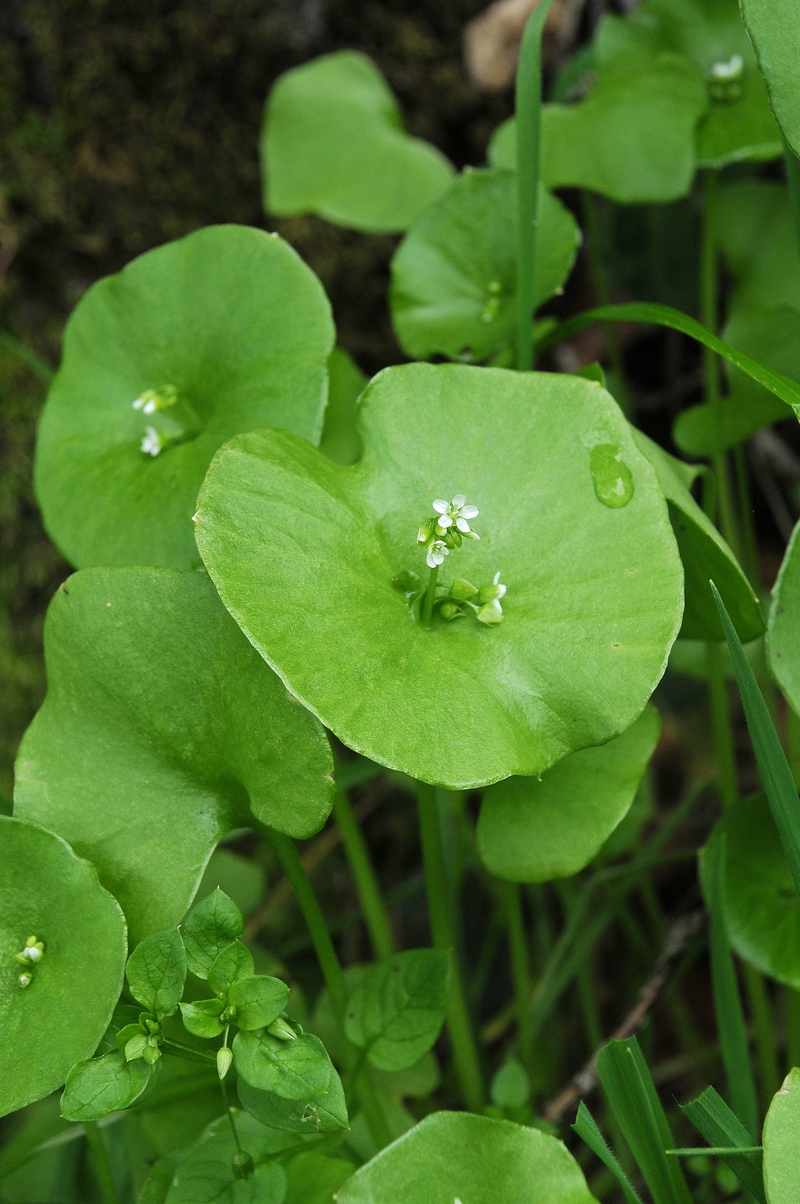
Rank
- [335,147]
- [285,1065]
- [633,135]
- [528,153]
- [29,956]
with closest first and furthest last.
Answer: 1. [285,1065]
2. [29,956]
3. [528,153]
4. [633,135]
5. [335,147]

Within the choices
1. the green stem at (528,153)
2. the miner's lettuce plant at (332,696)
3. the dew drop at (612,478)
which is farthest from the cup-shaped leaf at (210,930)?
the green stem at (528,153)

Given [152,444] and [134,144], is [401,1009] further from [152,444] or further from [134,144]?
[134,144]

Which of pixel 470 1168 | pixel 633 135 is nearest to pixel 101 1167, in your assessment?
pixel 470 1168

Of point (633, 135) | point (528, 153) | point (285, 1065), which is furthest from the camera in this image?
point (633, 135)

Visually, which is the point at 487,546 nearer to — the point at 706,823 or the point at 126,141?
the point at 706,823

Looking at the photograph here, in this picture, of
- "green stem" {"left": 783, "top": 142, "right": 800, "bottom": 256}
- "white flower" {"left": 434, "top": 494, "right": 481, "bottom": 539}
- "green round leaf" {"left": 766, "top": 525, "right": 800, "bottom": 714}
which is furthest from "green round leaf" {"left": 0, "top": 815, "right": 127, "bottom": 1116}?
"green stem" {"left": 783, "top": 142, "right": 800, "bottom": 256}

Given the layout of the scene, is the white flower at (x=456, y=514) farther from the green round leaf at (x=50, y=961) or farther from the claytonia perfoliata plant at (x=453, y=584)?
the green round leaf at (x=50, y=961)

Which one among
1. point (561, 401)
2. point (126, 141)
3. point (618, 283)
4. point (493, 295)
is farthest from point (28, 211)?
point (561, 401)
